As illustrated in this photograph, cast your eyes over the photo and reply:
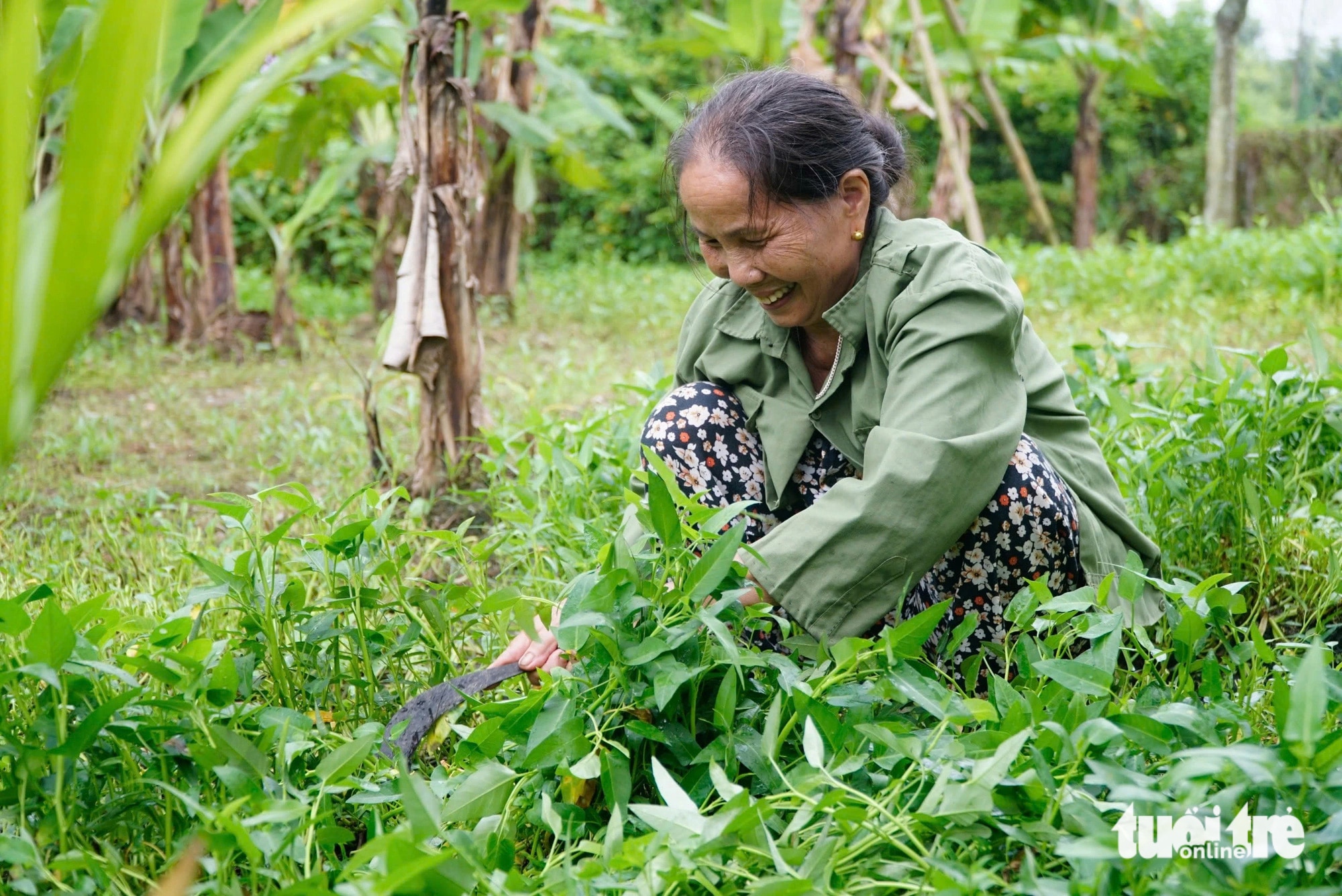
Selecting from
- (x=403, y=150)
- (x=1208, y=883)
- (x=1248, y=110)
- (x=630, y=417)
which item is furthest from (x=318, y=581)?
(x=1248, y=110)

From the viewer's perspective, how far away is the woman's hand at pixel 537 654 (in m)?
1.50

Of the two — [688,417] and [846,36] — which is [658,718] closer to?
[688,417]

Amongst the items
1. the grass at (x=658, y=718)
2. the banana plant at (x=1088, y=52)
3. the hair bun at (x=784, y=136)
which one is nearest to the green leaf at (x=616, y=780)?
the grass at (x=658, y=718)

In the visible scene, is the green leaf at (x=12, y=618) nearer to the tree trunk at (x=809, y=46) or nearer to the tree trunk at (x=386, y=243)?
the tree trunk at (x=386, y=243)

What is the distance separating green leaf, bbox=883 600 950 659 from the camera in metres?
1.27

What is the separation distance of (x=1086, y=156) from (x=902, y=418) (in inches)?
328

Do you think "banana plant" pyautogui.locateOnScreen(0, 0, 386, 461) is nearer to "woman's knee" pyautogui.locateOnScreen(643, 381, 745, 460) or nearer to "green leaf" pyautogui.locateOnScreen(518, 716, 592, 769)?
"green leaf" pyautogui.locateOnScreen(518, 716, 592, 769)

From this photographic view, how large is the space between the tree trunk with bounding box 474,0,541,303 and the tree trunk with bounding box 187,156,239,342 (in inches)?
44.6

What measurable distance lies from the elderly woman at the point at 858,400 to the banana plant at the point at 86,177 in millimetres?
843

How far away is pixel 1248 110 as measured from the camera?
11.9 metres

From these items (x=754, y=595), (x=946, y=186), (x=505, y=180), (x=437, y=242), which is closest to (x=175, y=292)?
(x=505, y=180)

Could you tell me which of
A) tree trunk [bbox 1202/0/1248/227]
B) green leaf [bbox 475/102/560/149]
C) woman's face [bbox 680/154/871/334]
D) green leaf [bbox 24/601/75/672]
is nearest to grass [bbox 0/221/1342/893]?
green leaf [bbox 24/601/75/672]

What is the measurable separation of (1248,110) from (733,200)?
12.2 m

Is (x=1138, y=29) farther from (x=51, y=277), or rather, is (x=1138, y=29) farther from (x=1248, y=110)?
(x=51, y=277)
